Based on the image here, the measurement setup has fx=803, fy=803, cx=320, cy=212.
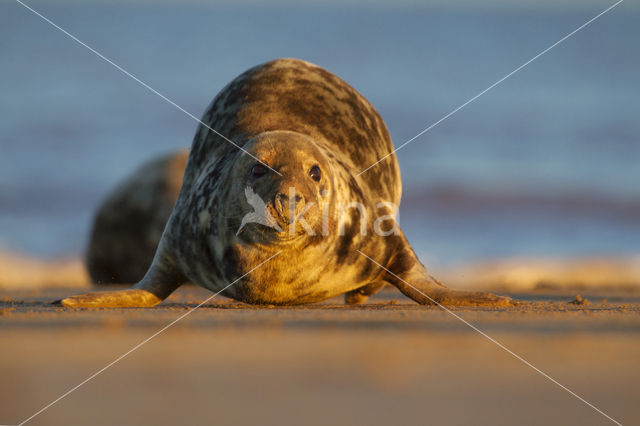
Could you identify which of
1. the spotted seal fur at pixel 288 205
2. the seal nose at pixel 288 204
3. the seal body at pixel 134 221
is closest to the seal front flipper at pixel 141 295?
the spotted seal fur at pixel 288 205

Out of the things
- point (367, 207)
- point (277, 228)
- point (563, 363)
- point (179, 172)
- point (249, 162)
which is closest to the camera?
point (563, 363)

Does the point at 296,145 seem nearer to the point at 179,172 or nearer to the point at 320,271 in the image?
the point at 320,271

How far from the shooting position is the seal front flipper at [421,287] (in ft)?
18.1

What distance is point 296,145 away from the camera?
5188 mm

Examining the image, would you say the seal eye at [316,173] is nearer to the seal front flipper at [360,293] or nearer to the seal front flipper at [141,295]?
the seal front flipper at [141,295]

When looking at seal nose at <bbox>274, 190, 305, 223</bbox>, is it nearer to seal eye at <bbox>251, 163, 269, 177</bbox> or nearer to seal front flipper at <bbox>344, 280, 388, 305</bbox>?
seal eye at <bbox>251, 163, 269, 177</bbox>

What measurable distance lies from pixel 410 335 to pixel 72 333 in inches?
61.8

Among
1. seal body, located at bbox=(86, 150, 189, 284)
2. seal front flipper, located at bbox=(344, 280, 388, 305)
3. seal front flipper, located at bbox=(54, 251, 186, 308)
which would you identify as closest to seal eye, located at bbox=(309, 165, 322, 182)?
seal front flipper, located at bbox=(54, 251, 186, 308)

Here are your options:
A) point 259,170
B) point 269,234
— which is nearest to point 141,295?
point 269,234

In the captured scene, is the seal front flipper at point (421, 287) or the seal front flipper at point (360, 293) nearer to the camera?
the seal front flipper at point (421, 287)

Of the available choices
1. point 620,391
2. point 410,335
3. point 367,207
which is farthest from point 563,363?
point 367,207

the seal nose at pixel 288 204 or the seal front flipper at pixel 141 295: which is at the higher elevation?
the seal nose at pixel 288 204

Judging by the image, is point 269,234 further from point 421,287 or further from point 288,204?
point 421,287

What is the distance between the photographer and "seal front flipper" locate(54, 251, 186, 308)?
5.39 meters
